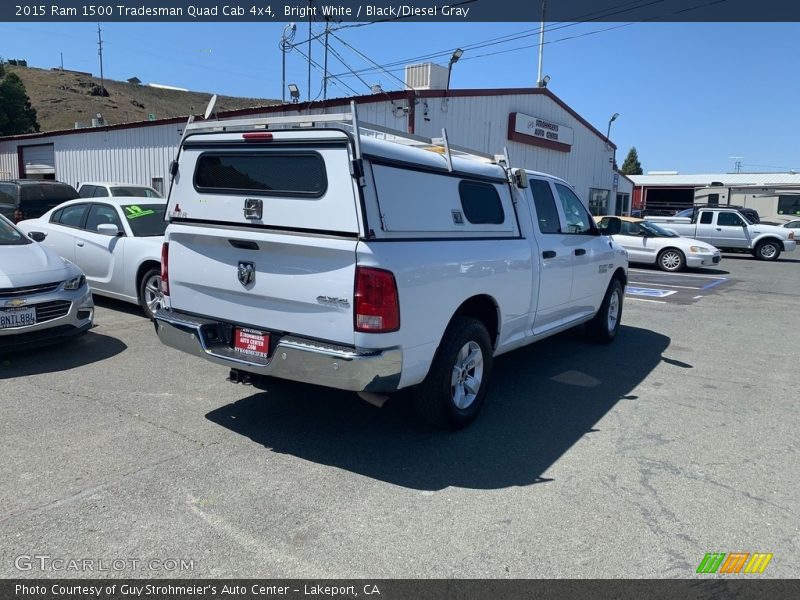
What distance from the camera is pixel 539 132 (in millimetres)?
20781

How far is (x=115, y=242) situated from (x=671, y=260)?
15.3 metres

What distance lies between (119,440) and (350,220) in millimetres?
2291

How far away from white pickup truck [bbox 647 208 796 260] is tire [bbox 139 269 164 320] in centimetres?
2091

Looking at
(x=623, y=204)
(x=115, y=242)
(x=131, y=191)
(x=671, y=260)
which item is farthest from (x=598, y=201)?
(x=115, y=242)

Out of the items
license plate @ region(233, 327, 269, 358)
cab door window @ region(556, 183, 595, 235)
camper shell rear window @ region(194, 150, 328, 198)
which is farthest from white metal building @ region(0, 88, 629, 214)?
license plate @ region(233, 327, 269, 358)

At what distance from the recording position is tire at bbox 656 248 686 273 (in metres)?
17.6

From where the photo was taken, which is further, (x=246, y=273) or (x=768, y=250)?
(x=768, y=250)

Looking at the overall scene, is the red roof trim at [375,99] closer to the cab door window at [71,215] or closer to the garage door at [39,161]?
the garage door at [39,161]

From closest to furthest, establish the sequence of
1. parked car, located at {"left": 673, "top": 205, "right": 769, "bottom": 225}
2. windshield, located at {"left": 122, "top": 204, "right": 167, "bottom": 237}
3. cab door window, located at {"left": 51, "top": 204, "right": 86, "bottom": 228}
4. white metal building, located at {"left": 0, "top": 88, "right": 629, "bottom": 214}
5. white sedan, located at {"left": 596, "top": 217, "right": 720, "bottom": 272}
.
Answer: windshield, located at {"left": 122, "top": 204, "right": 167, "bottom": 237}, cab door window, located at {"left": 51, "top": 204, "right": 86, "bottom": 228}, white metal building, located at {"left": 0, "top": 88, "right": 629, "bottom": 214}, white sedan, located at {"left": 596, "top": 217, "right": 720, "bottom": 272}, parked car, located at {"left": 673, "top": 205, "right": 769, "bottom": 225}

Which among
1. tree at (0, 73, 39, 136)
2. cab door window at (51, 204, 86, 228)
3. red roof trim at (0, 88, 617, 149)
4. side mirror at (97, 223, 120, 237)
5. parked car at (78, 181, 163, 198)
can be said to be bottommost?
side mirror at (97, 223, 120, 237)

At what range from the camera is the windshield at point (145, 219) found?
8.23m

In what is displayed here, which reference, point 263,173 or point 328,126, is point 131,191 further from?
point 328,126

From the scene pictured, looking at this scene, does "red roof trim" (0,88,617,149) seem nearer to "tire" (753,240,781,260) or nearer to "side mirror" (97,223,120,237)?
"side mirror" (97,223,120,237)

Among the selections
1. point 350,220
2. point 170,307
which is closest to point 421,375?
point 350,220
